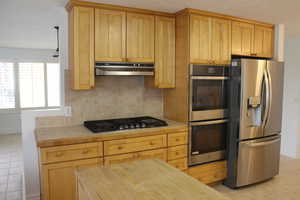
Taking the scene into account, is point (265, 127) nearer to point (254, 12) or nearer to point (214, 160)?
point (214, 160)

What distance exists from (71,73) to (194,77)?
1522 millimetres

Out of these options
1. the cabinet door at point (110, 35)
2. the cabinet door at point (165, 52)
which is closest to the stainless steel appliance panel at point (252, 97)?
the cabinet door at point (165, 52)

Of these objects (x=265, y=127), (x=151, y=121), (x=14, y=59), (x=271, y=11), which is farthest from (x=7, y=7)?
(x=14, y=59)

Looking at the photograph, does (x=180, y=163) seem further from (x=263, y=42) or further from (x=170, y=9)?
(x=263, y=42)

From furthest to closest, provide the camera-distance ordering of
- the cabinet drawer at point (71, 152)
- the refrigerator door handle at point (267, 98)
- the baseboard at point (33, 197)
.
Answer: the refrigerator door handle at point (267, 98) → the baseboard at point (33, 197) → the cabinet drawer at point (71, 152)

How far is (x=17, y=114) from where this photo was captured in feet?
22.9

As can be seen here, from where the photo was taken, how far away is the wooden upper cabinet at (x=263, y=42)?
11.8 ft

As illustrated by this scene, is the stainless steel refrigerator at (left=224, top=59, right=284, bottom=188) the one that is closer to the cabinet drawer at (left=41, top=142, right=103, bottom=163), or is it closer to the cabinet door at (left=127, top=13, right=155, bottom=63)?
the cabinet door at (left=127, top=13, right=155, bottom=63)

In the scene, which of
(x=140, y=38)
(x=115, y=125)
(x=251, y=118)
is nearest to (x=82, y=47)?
(x=140, y=38)

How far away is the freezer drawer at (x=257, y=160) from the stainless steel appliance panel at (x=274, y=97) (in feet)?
0.55

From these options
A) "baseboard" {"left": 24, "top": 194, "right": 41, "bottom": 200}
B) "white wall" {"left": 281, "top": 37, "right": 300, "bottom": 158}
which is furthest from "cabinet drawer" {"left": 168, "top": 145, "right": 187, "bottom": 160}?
"white wall" {"left": 281, "top": 37, "right": 300, "bottom": 158}

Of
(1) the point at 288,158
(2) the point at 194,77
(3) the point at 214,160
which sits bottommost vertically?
(1) the point at 288,158

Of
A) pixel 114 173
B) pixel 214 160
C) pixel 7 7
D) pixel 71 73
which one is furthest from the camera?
pixel 214 160

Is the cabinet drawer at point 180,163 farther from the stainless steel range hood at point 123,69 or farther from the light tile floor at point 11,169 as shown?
the light tile floor at point 11,169
